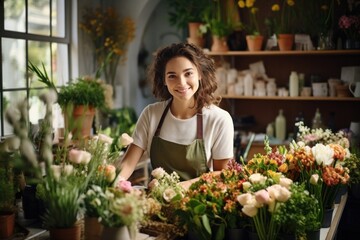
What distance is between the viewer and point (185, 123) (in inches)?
98.3

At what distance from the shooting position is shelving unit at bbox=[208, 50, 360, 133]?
15.1ft

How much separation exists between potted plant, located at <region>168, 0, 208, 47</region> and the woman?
7.77 ft

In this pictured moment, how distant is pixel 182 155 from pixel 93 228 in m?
1.02

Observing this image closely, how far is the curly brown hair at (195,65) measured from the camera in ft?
7.88

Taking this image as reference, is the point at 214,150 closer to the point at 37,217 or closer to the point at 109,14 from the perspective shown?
the point at 37,217

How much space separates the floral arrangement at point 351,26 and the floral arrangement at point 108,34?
2.08 m

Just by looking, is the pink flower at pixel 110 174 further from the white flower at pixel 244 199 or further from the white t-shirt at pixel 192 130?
the white t-shirt at pixel 192 130

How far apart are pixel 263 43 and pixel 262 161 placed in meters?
3.10

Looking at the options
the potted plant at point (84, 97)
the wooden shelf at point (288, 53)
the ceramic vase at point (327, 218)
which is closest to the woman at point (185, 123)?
the ceramic vase at point (327, 218)

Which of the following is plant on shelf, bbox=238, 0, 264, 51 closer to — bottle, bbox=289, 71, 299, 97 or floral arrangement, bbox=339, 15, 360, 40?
bottle, bbox=289, 71, 299, 97

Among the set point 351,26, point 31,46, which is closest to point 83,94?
point 31,46

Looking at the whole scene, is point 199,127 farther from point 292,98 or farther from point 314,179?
point 292,98

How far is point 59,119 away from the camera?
445cm

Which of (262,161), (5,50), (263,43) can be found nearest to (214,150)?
(262,161)
